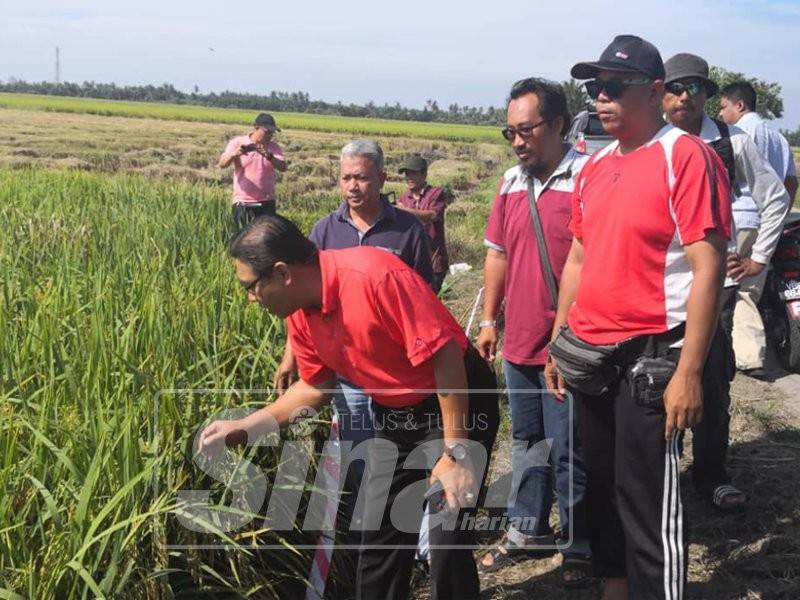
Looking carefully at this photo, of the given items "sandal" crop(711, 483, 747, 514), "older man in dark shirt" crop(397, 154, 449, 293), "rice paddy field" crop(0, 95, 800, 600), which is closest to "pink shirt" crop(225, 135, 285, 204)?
"rice paddy field" crop(0, 95, 800, 600)

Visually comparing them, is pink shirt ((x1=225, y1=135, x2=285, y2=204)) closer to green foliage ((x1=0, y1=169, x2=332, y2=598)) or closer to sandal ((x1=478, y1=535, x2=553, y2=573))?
green foliage ((x1=0, y1=169, x2=332, y2=598))

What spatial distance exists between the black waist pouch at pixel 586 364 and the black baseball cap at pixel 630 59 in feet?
2.59

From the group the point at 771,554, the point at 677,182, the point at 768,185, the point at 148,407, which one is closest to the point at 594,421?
the point at 677,182

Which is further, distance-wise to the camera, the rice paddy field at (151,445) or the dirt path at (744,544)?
the dirt path at (744,544)

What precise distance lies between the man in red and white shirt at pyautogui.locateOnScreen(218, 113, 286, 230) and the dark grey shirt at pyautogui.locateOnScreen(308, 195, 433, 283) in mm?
5148

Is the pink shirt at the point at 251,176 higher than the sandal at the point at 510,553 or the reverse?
higher

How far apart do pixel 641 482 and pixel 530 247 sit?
110 cm

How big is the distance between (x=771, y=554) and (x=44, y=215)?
6062 millimetres

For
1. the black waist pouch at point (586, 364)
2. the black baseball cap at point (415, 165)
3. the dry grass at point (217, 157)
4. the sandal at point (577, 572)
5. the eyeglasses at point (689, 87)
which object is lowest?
the dry grass at point (217, 157)

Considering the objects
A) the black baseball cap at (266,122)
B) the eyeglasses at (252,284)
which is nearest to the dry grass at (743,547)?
the eyeglasses at (252,284)

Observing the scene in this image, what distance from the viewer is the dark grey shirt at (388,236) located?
3662 mm

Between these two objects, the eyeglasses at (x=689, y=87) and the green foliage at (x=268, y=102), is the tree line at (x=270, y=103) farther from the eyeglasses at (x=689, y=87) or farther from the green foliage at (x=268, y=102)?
the eyeglasses at (x=689, y=87)

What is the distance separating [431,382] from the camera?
255cm

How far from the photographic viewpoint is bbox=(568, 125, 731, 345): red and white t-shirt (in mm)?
2443
